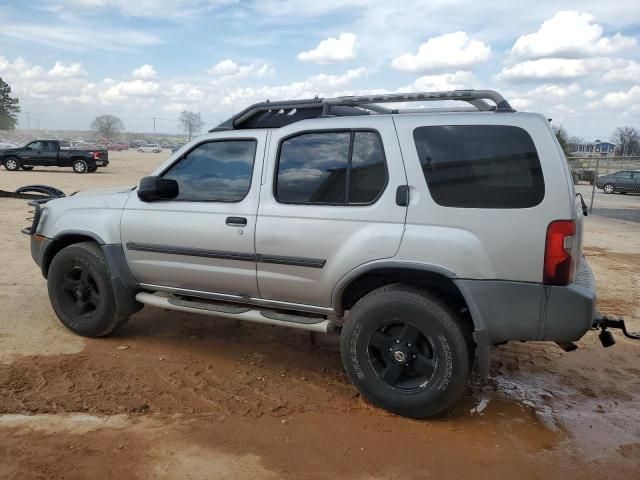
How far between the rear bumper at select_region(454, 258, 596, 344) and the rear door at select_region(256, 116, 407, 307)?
2.06ft

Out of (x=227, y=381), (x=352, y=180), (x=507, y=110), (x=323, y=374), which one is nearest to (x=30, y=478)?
(x=227, y=381)

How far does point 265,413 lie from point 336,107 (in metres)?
2.33

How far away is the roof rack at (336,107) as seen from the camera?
3.76m

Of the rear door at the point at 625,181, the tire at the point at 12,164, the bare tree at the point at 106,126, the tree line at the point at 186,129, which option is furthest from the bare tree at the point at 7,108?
the rear door at the point at 625,181

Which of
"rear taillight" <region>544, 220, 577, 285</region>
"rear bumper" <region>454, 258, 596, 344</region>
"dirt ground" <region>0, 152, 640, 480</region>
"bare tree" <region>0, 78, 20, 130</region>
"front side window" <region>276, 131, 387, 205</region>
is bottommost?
"dirt ground" <region>0, 152, 640, 480</region>

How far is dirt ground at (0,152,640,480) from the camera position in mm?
3064

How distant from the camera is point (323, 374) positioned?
4359 mm

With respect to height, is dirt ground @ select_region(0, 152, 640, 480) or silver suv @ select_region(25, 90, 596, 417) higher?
silver suv @ select_region(25, 90, 596, 417)

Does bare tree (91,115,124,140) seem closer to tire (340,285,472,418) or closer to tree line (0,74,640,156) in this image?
tree line (0,74,640,156)

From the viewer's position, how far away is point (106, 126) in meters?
134

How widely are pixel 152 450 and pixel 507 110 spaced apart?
2977 mm

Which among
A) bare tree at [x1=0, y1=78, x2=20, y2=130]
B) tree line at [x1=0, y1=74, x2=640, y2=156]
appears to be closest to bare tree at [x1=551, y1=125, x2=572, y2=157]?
tree line at [x1=0, y1=74, x2=640, y2=156]

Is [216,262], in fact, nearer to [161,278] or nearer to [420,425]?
[161,278]

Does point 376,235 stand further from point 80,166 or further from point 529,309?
point 80,166
